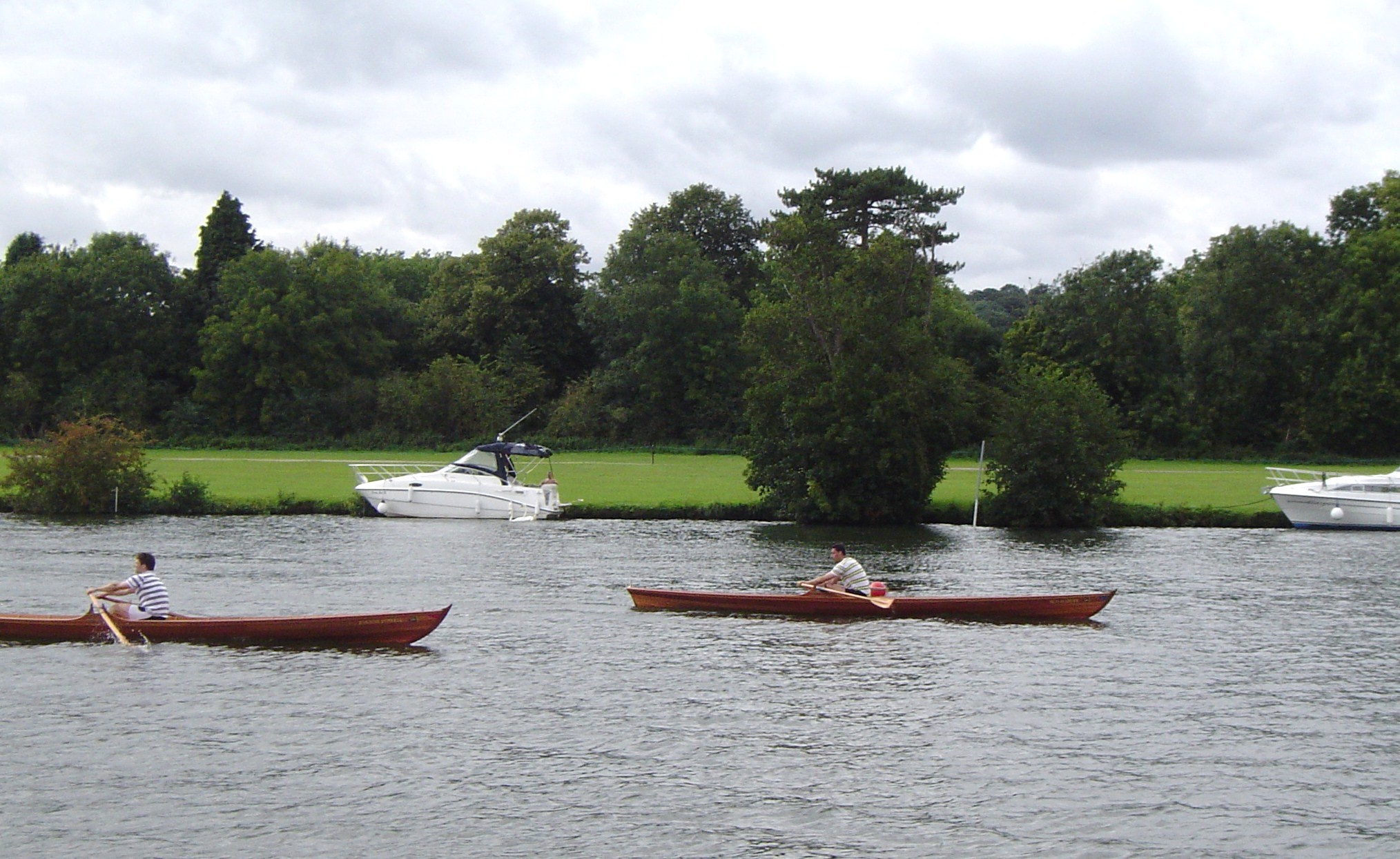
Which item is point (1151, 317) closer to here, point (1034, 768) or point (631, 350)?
point (631, 350)

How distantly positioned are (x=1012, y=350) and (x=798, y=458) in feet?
155

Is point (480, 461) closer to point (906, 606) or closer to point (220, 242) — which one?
point (906, 606)

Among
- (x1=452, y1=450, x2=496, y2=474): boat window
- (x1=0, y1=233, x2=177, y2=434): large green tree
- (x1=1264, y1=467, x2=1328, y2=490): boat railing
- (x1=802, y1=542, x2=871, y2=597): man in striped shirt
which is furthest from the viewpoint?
(x1=0, y1=233, x2=177, y2=434): large green tree

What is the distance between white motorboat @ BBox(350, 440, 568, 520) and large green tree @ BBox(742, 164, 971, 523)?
351 inches

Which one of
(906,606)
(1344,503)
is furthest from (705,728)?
(1344,503)

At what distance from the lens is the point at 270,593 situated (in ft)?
102

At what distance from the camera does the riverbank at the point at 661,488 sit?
2073 inches

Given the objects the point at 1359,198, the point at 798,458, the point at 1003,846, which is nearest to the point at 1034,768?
the point at 1003,846

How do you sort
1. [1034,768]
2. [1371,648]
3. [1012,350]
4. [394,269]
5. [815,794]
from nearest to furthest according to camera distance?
[815,794], [1034,768], [1371,648], [1012,350], [394,269]

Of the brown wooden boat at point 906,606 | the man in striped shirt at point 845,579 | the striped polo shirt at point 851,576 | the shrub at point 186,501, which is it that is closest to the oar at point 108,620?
the brown wooden boat at point 906,606

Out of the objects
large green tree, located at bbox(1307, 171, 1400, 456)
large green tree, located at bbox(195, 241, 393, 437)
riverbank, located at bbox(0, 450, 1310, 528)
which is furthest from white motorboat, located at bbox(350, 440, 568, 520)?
large green tree, located at bbox(1307, 171, 1400, 456)

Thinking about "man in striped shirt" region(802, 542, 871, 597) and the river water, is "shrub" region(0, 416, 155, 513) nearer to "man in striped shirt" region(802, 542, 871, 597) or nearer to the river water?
the river water

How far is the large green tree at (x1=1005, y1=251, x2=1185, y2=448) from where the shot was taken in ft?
294

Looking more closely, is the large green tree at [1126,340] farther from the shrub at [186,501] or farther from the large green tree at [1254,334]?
the shrub at [186,501]
